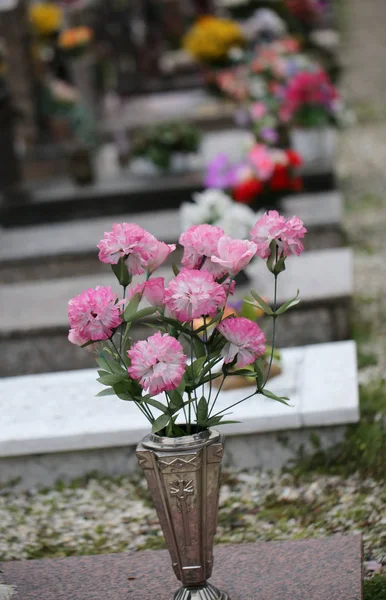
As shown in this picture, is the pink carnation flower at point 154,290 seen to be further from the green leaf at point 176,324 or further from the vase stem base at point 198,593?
the vase stem base at point 198,593

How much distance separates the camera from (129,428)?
380cm

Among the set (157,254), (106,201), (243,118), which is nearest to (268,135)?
(106,201)

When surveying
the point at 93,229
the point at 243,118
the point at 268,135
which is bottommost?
the point at 93,229

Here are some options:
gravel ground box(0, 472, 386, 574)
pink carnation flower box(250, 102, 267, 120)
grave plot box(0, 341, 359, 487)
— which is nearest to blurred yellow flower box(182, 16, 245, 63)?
pink carnation flower box(250, 102, 267, 120)

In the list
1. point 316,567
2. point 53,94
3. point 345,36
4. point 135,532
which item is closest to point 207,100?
point 53,94

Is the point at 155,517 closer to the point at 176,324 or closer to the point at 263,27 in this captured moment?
the point at 176,324

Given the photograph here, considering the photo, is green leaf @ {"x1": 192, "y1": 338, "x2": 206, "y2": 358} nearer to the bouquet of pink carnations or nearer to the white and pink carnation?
the bouquet of pink carnations

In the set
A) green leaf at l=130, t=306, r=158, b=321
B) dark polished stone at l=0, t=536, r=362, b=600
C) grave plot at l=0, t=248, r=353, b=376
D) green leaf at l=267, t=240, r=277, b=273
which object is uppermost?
green leaf at l=267, t=240, r=277, b=273

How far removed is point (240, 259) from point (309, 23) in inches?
507

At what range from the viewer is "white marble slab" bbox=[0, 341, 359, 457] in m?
3.76

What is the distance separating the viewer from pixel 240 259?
87.6 inches

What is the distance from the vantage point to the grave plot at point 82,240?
6281 mm

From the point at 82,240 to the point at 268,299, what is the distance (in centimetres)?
200

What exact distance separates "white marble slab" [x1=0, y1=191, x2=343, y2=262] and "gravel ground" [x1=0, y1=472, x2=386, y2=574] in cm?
255
